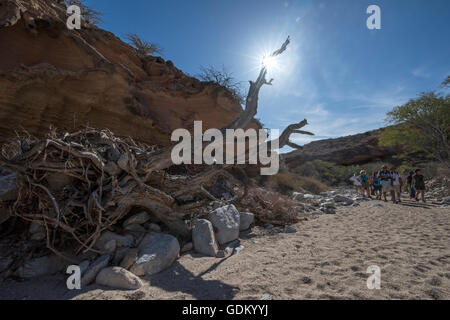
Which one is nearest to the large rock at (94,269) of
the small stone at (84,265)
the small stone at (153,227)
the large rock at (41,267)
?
the small stone at (84,265)

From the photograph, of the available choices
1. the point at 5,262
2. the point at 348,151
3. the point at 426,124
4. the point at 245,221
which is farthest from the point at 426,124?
the point at 5,262

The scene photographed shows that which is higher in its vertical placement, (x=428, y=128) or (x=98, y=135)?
(x=428, y=128)

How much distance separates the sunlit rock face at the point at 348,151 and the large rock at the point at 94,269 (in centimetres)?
2348

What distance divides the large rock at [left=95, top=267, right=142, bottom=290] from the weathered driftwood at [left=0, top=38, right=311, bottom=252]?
467mm

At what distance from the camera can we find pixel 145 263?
7.30 feet

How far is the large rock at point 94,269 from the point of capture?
1.97 m

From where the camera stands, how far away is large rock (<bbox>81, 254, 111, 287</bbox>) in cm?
197

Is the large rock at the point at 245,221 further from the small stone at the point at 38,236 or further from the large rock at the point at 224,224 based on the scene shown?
the small stone at the point at 38,236

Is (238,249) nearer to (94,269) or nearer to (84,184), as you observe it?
(94,269)

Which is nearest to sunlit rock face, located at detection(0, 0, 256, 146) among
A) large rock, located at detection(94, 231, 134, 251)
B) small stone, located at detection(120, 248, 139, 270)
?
large rock, located at detection(94, 231, 134, 251)

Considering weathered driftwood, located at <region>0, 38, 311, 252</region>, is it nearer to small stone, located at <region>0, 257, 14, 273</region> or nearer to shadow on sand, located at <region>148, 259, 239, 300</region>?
small stone, located at <region>0, 257, 14, 273</region>
